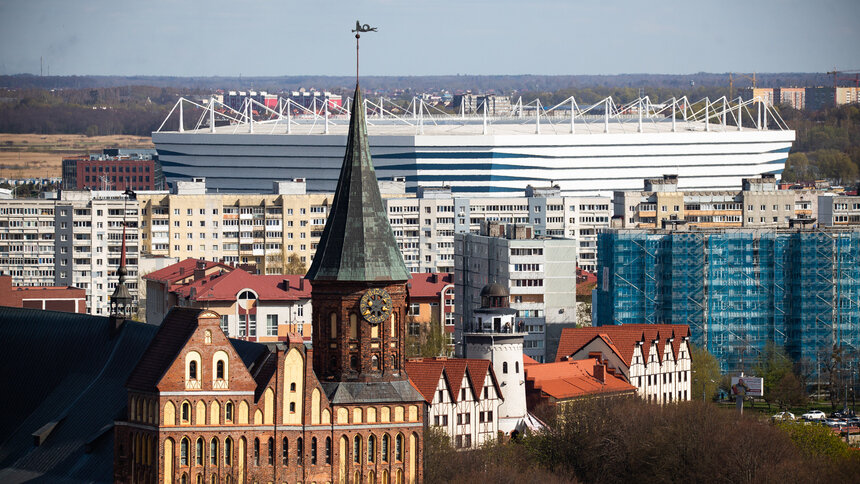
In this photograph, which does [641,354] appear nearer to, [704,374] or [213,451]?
[704,374]

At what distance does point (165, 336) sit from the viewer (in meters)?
89.6

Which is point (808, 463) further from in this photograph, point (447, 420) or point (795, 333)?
point (795, 333)

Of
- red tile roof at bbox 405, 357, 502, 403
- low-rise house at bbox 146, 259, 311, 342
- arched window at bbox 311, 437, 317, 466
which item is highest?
low-rise house at bbox 146, 259, 311, 342

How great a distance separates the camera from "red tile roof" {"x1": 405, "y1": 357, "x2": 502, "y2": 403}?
115 m

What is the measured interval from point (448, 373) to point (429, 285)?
223 feet

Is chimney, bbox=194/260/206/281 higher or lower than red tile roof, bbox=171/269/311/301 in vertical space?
higher

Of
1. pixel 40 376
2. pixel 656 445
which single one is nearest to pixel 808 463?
pixel 656 445

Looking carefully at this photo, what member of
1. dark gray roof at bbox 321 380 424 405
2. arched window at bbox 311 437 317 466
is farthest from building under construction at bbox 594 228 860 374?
arched window at bbox 311 437 317 466

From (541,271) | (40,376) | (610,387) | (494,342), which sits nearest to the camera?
(40,376)

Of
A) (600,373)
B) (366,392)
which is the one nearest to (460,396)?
(600,373)

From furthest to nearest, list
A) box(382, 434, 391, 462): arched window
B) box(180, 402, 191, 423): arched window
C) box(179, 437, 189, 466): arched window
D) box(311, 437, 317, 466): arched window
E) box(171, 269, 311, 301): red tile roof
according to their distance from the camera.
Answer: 1. box(171, 269, 311, 301): red tile roof
2. box(382, 434, 391, 462): arched window
3. box(311, 437, 317, 466): arched window
4. box(180, 402, 191, 423): arched window
5. box(179, 437, 189, 466): arched window

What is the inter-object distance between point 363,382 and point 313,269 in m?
4.80

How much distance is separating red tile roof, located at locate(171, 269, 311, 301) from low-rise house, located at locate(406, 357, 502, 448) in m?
41.1

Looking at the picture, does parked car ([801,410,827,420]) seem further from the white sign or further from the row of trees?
the row of trees
